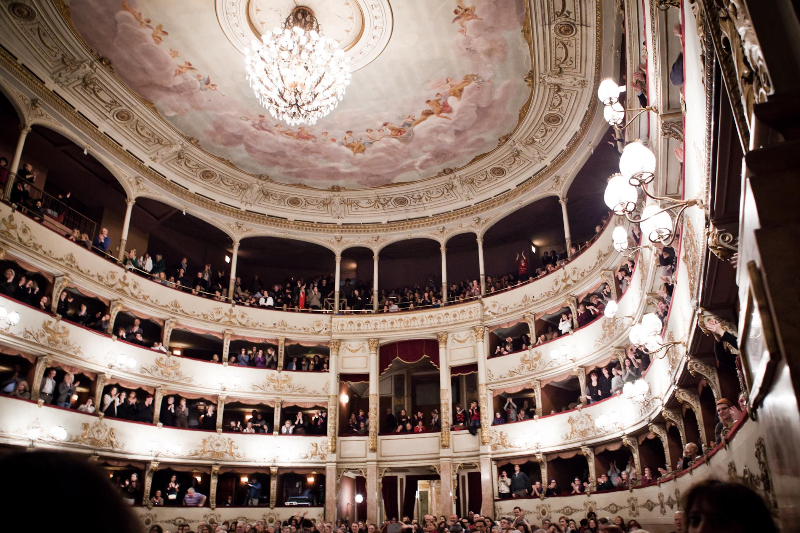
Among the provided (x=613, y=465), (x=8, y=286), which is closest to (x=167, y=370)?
(x=8, y=286)

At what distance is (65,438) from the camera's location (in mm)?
14141

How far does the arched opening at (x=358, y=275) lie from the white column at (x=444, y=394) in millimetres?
3659

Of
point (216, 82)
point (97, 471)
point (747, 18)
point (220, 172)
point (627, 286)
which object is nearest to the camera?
point (97, 471)

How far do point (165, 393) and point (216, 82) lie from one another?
32.5 feet

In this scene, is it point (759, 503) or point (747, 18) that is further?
point (747, 18)

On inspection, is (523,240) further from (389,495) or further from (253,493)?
(253,493)

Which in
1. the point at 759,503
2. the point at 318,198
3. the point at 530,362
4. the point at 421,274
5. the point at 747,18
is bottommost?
the point at 759,503

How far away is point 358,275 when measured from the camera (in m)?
25.6

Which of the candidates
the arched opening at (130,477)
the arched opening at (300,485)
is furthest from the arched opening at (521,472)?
the arched opening at (130,477)

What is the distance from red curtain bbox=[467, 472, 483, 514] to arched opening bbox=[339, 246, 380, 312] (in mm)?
7397

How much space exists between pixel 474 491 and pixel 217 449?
8.76 metres

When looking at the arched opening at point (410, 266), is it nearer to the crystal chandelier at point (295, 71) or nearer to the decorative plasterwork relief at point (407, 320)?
the decorative plasterwork relief at point (407, 320)

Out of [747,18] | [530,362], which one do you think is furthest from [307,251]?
[747,18]

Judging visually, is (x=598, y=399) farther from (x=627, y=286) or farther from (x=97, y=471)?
(x=97, y=471)
